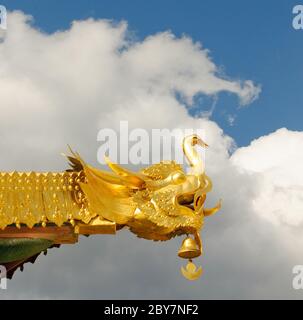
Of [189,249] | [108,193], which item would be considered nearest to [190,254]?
[189,249]

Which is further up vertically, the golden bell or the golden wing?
the golden wing

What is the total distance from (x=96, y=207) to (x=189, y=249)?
1231mm

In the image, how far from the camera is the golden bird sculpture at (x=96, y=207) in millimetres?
7332

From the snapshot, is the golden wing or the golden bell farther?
the golden bell

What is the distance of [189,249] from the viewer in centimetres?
756

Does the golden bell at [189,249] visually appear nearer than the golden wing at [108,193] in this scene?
No

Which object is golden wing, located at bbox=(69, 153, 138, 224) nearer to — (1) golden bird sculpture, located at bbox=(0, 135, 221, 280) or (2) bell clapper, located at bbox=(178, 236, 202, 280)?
(1) golden bird sculpture, located at bbox=(0, 135, 221, 280)

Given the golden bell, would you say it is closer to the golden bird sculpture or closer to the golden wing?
the golden bird sculpture

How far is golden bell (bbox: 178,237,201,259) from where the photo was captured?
7.56 metres

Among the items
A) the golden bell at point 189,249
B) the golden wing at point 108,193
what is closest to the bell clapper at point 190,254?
the golden bell at point 189,249

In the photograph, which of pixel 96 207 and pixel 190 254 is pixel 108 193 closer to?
pixel 96 207

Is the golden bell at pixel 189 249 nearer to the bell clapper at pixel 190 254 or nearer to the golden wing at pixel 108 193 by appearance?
the bell clapper at pixel 190 254

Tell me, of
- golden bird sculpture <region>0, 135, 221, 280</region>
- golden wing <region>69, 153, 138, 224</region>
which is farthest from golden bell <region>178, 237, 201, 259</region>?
golden wing <region>69, 153, 138, 224</region>

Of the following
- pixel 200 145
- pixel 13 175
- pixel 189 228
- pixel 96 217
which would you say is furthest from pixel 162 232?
pixel 13 175
